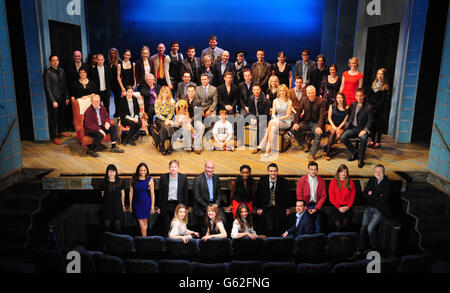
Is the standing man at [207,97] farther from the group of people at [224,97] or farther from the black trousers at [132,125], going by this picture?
the black trousers at [132,125]

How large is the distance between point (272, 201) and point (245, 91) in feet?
7.55

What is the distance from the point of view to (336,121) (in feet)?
19.3

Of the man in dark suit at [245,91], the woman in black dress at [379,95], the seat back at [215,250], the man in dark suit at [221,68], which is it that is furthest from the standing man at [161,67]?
the seat back at [215,250]

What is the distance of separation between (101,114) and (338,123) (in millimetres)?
3573

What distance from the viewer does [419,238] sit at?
15.7 feet

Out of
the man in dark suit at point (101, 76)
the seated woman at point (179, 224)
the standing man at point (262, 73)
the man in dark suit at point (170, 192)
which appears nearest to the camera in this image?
the seated woman at point (179, 224)

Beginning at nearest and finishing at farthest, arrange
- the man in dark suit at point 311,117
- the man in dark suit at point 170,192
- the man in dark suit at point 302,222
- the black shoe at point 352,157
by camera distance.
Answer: the man in dark suit at point 302,222 → the man in dark suit at point 170,192 → the black shoe at point 352,157 → the man in dark suit at point 311,117

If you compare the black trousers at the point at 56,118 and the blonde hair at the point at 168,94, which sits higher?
the blonde hair at the point at 168,94

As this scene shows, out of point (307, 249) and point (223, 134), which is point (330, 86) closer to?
point (223, 134)

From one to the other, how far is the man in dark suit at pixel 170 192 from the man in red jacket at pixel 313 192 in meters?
1.38

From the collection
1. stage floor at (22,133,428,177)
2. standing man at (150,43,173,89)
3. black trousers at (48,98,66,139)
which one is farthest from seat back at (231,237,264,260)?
black trousers at (48,98,66,139)

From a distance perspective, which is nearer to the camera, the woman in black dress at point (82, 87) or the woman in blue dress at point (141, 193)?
the woman in blue dress at point (141, 193)

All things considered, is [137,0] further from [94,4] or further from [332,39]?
[332,39]

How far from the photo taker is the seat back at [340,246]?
13.5 feet
